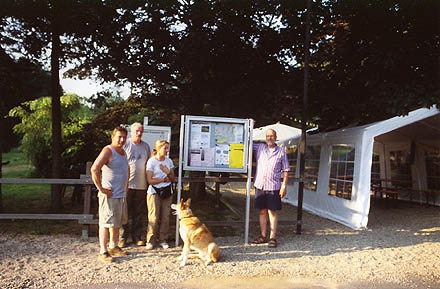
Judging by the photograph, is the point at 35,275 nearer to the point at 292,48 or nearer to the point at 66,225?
the point at 66,225

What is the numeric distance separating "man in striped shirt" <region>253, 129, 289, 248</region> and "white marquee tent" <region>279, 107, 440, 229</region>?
2.78m

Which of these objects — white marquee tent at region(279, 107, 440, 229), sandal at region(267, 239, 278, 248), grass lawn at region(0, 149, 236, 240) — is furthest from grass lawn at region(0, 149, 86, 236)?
white marquee tent at region(279, 107, 440, 229)

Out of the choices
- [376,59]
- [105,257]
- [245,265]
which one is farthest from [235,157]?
[376,59]

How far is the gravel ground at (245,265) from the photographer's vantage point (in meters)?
4.57

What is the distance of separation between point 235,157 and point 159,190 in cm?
150

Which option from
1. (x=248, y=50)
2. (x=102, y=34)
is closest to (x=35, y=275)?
(x=102, y=34)

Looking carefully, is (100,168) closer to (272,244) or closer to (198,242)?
(198,242)

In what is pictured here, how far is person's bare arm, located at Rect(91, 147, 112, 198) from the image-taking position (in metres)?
4.90

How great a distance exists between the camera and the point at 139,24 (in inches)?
337

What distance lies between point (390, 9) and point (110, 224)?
7.74 m

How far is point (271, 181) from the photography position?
21.1 feet

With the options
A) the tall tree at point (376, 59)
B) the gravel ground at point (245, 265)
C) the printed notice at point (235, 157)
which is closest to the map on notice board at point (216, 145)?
the printed notice at point (235, 157)

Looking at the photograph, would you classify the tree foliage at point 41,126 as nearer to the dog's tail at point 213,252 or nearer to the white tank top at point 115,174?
the white tank top at point 115,174

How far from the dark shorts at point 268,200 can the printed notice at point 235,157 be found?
575mm
